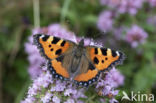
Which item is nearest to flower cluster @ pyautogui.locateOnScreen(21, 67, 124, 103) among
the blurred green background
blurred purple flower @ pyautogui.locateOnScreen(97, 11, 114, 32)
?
the blurred green background

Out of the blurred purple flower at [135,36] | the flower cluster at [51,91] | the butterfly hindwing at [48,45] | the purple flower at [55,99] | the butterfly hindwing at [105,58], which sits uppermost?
the blurred purple flower at [135,36]

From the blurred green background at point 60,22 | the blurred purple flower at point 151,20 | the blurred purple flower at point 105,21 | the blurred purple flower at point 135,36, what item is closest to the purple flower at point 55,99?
the blurred green background at point 60,22

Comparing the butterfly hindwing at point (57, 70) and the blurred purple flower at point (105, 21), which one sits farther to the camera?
the blurred purple flower at point (105, 21)

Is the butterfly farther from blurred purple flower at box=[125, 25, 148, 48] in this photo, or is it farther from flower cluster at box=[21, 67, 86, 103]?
blurred purple flower at box=[125, 25, 148, 48]

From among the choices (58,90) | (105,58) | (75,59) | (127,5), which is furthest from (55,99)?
(127,5)

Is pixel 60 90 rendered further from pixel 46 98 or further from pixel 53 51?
pixel 53 51

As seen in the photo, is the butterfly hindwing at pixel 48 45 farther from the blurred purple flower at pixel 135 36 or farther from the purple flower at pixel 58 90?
the blurred purple flower at pixel 135 36

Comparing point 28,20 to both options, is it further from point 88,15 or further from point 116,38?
point 116,38
